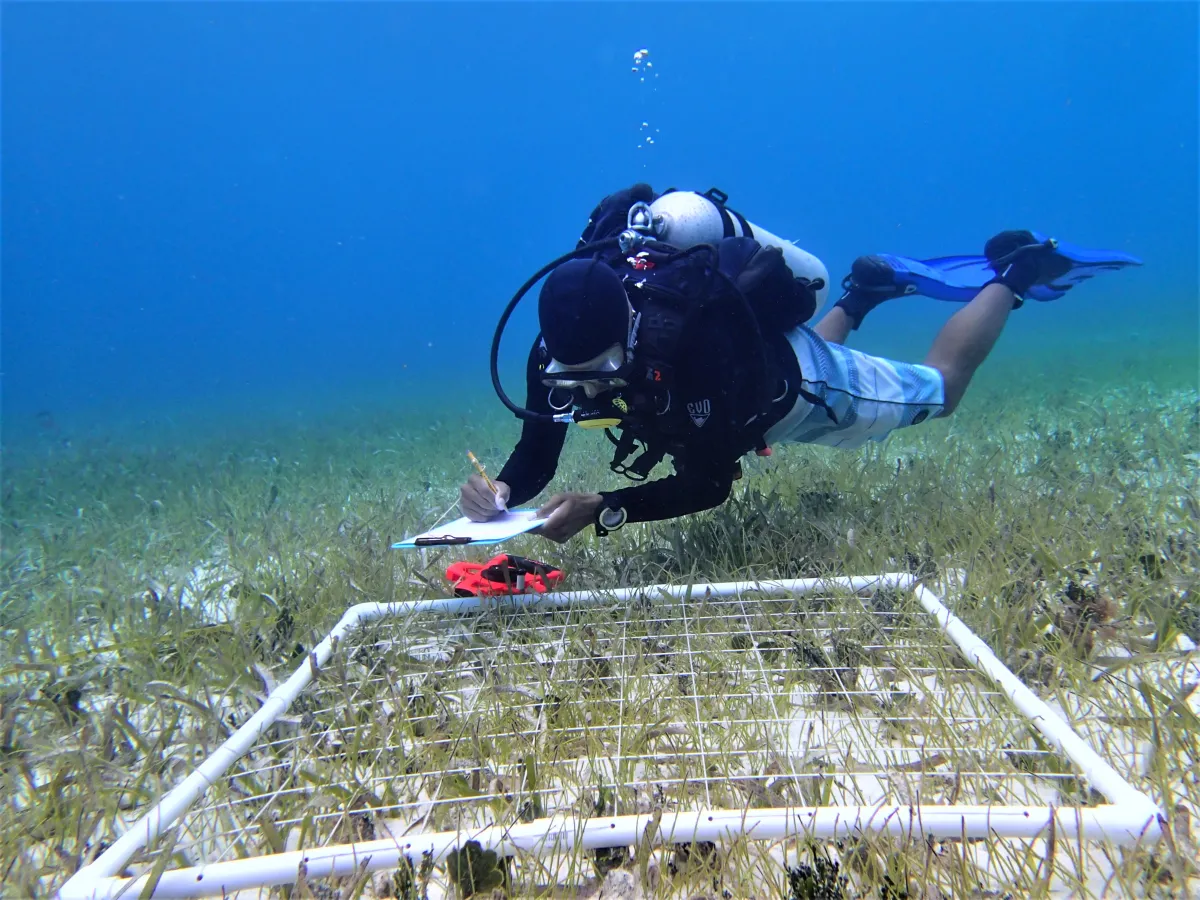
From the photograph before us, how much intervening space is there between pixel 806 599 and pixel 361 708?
5.39ft

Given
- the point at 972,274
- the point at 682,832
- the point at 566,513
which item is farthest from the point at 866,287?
the point at 682,832

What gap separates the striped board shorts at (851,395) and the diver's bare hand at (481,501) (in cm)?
148

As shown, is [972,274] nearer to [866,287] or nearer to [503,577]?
[866,287]

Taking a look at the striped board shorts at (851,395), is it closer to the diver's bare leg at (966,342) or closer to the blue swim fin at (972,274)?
the diver's bare leg at (966,342)

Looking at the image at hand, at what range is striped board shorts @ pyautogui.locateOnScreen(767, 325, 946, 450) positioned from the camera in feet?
10.9

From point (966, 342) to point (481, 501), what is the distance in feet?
11.0

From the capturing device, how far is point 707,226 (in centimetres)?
309

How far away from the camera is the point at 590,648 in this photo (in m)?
2.26

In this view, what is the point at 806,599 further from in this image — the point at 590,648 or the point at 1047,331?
the point at 1047,331

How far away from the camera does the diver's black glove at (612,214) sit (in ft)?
10.5

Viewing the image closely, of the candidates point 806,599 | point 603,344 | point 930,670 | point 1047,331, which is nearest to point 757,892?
point 930,670

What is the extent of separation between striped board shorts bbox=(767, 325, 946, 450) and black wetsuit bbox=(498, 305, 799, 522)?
0.23 meters

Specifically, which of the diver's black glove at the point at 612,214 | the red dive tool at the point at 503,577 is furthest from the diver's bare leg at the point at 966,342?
the red dive tool at the point at 503,577

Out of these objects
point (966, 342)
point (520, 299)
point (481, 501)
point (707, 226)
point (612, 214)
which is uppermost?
point (612, 214)
